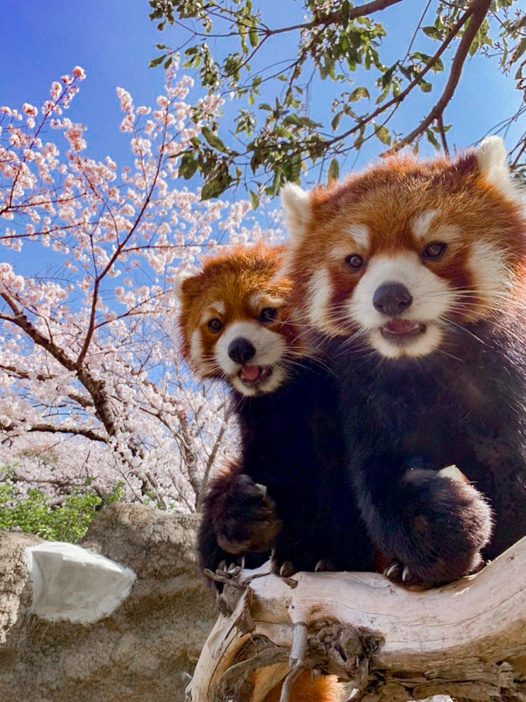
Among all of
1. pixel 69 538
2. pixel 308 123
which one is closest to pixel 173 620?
pixel 69 538

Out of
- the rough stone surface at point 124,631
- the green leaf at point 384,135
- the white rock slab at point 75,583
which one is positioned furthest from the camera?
the white rock slab at point 75,583

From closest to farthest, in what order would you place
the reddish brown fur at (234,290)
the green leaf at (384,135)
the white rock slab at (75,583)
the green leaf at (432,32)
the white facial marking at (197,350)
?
the reddish brown fur at (234,290) < the white facial marking at (197,350) < the green leaf at (432,32) < the green leaf at (384,135) < the white rock slab at (75,583)

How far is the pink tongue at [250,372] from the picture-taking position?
2.26 m

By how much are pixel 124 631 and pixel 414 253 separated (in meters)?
4.87

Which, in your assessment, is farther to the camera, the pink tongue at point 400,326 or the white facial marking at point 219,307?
the white facial marking at point 219,307

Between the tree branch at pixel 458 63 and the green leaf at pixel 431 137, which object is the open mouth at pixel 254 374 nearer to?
the tree branch at pixel 458 63

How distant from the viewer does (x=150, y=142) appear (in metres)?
8.10

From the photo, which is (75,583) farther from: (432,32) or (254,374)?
(432,32)

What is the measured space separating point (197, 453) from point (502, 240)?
7.21 meters

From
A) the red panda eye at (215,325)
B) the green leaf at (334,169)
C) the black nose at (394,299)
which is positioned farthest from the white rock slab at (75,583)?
the black nose at (394,299)

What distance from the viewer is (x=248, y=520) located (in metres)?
1.85

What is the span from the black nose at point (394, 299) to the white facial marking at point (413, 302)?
0.01m

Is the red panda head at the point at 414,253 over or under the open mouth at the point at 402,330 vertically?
over

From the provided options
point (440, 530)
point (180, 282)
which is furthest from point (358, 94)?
point (440, 530)
